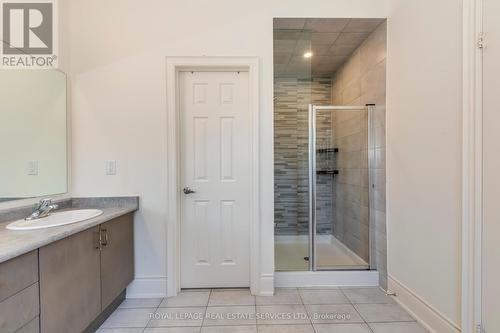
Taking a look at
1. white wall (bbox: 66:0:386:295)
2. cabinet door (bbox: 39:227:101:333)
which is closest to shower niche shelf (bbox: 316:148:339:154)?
white wall (bbox: 66:0:386:295)

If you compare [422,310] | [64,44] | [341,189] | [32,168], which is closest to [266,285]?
[422,310]

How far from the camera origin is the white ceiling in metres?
2.41

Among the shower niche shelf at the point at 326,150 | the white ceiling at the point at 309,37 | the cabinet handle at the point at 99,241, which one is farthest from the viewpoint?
the shower niche shelf at the point at 326,150

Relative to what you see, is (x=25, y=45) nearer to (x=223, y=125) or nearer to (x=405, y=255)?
(x=223, y=125)

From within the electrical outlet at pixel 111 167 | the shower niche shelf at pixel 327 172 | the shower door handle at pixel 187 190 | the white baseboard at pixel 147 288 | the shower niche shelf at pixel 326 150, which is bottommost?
the white baseboard at pixel 147 288

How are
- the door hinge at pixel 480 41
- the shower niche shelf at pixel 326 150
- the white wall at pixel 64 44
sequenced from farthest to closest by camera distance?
the shower niche shelf at pixel 326 150 → the white wall at pixel 64 44 → the door hinge at pixel 480 41

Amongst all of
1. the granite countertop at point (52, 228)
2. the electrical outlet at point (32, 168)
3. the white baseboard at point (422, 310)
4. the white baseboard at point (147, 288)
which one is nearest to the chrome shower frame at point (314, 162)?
the white baseboard at point (422, 310)

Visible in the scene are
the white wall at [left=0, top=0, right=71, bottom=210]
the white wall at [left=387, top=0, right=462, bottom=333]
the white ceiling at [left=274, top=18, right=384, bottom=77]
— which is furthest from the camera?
the white ceiling at [left=274, top=18, right=384, bottom=77]

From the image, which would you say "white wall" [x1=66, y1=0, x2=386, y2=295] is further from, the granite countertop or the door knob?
the door knob

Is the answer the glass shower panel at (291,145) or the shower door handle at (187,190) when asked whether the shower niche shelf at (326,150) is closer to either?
the glass shower panel at (291,145)

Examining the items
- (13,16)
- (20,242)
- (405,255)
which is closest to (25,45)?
(13,16)

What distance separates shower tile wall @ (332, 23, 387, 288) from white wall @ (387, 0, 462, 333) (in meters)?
0.13

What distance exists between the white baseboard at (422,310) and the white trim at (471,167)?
175 millimetres

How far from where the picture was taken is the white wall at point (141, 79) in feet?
7.52
